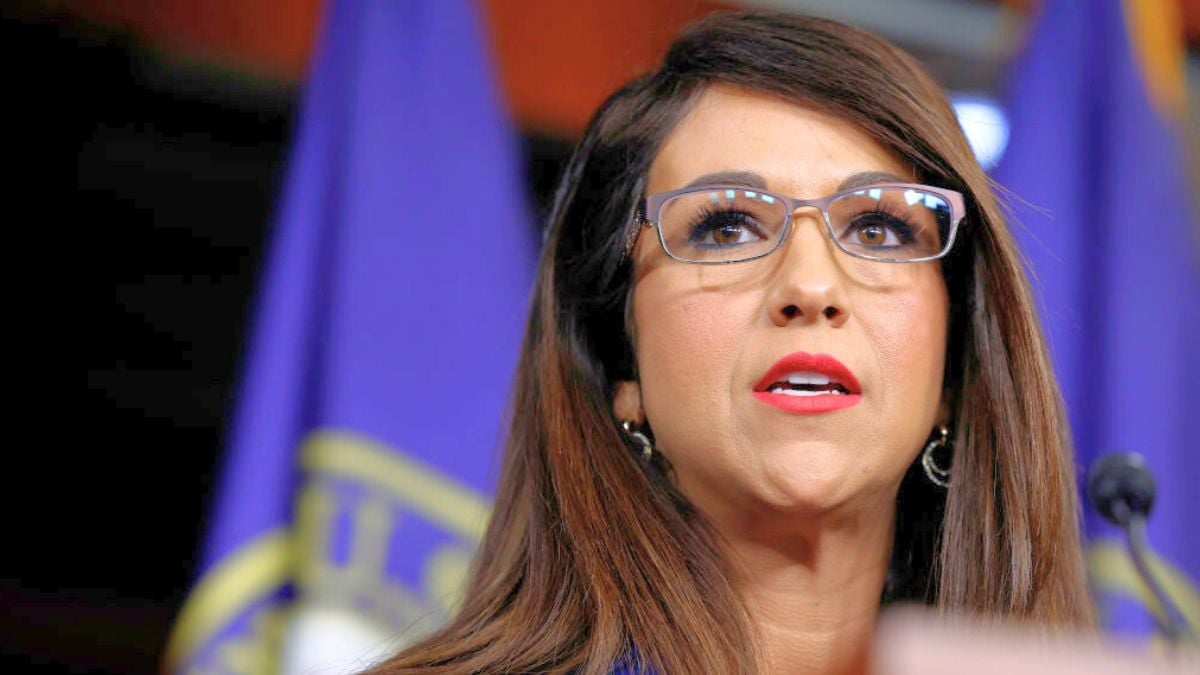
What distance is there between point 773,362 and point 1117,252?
4.99 ft

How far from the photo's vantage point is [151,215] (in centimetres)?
338

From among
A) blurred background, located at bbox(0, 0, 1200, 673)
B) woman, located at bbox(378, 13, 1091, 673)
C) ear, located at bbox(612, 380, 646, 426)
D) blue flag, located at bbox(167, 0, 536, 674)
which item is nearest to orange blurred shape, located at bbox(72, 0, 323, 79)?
blurred background, located at bbox(0, 0, 1200, 673)

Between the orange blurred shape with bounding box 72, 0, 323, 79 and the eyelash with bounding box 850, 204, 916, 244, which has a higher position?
the orange blurred shape with bounding box 72, 0, 323, 79

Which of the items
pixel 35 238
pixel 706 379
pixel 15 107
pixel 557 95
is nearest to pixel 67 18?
pixel 15 107

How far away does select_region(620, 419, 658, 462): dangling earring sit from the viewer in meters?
1.70

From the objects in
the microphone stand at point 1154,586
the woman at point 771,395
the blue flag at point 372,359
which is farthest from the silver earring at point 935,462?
the blue flag at point 372,359

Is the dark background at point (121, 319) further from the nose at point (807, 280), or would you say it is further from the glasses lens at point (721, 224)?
Result: the nose at point (807, 280)

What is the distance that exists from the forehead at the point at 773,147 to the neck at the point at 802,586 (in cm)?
39

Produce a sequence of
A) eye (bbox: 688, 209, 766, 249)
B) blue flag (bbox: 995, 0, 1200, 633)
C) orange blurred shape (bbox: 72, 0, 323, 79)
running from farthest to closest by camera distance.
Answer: orange blurred shape (bbox: 72, 0, 323, 79) < blue flag (bbox: 995, 0, 1200, 633) < eye (bbox: 688, 209, 766, 249)

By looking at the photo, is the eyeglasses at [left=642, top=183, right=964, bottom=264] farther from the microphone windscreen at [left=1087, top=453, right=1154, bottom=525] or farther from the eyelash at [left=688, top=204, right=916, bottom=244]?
the microphone windscreen at [left=1087, top=453, right=1154, bottom=525]

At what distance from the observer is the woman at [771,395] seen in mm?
1529

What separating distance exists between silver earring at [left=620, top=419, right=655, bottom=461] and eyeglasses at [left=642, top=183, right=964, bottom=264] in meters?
0.23

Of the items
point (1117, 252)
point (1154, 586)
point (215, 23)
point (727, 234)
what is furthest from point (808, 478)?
point (215, 23)

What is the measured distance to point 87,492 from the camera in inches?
137
